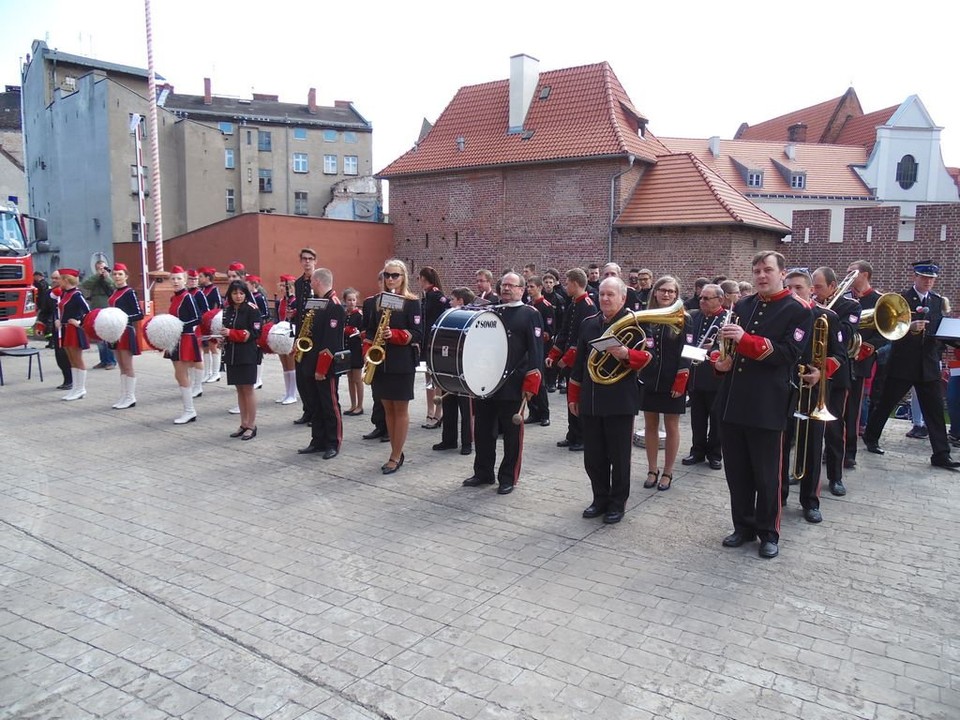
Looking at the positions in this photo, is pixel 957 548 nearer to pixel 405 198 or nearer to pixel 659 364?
pixel 659 364

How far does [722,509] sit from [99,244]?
43.9 m

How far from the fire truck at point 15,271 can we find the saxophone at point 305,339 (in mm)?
9908

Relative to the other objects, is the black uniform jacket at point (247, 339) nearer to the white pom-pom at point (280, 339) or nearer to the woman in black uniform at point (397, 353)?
the white pom-pom at point (280, 339)

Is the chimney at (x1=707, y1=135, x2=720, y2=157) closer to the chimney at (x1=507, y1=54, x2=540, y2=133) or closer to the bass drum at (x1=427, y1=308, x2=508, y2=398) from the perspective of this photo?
the chimney at (x1=507, y1=54, x2=540, y2=133)

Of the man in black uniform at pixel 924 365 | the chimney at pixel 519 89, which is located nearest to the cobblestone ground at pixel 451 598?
the man in black uniform at pixel 924 365

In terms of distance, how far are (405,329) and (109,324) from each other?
563 cm

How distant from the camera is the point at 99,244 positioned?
42469mm

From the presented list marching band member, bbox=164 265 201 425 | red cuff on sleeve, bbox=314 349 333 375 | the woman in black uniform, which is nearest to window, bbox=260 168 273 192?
marching band member, bbox=164 265 201 425

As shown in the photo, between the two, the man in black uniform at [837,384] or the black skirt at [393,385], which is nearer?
the man in black uniform at [837,384]

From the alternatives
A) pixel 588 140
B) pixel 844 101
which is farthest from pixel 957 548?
pixel 844 101

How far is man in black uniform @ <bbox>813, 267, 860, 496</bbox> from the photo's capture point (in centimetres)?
682

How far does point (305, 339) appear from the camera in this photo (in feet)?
26.9

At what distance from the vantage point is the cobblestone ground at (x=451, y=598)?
362 cm

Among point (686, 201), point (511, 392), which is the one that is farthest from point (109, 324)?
point (686, 201)
